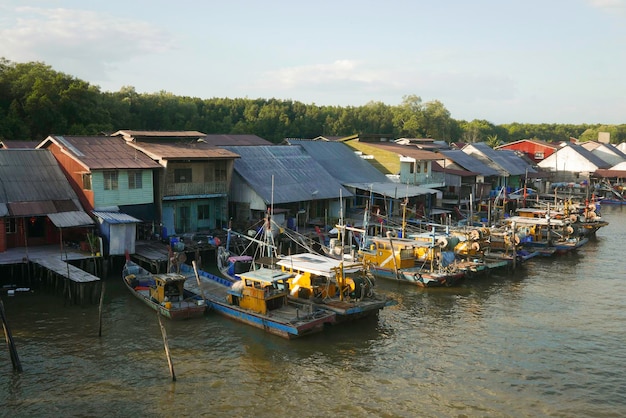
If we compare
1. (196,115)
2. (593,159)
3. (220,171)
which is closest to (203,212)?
(220,171)

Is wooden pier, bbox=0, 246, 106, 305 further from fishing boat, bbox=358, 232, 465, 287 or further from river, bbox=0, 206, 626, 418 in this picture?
fishing boat, bbox=358, 232, 465, 287

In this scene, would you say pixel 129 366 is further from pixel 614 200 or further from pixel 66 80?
pixel 614 200

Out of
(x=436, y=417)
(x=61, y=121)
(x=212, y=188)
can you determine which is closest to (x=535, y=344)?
(x=436, y=417)

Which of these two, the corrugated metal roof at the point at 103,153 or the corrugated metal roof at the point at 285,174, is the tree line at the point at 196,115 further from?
the corrugated metal roof at the point at 285,174

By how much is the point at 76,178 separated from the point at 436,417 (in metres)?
27.5

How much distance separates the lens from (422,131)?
121 metres

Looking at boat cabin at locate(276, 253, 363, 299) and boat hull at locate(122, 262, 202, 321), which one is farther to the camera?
boat cabin at locate(276, 253, 363, 299)

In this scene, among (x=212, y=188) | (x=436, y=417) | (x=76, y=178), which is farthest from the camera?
(x=212, y=188)

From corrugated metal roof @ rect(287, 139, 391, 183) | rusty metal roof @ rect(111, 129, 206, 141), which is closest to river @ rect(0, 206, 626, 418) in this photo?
rusty metal roof @ rect(111, 129, 206, 141)

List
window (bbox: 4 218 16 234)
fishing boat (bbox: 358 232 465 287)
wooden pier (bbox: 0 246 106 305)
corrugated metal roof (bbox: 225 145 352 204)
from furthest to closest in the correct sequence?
1. corrugated metal roof (bbox: 225 145 352 204)
2. fishing boat (bbox: 358 232 465 287)
3. window (bbox: 4 218 16 234)
4. wooden pier (bbox: 0 246 106 305)

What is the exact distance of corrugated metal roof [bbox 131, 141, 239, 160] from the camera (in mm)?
38719

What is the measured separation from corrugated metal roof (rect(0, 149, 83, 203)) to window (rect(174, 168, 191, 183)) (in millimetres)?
6727

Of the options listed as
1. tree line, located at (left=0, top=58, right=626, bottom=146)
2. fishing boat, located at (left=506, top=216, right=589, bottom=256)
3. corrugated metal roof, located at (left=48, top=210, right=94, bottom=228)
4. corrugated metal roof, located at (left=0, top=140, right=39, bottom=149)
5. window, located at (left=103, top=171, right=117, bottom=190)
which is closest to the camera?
corrugated metal roof, located at (left=48, top=210, right=94, bottom=228)

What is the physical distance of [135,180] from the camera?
3728cm
